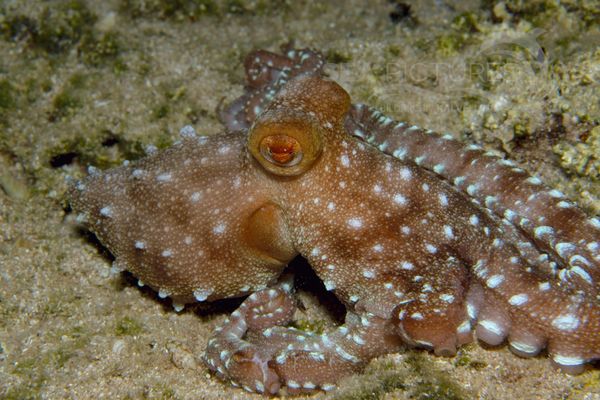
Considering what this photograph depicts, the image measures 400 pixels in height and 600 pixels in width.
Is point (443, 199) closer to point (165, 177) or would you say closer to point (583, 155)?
point (583, 155)

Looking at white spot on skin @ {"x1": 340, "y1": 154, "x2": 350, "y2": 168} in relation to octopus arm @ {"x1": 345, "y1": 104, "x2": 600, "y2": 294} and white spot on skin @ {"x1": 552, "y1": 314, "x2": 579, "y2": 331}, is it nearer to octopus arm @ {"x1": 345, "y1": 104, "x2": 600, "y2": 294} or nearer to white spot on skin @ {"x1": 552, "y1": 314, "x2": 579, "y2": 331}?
octopus arm @ {"x1": 345, "y1": 104, "x2": 600, "y2": 294}

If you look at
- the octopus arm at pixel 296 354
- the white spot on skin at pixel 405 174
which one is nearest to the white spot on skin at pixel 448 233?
the white spot on skin at pixel 405 174

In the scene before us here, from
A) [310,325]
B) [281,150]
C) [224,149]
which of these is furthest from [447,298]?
[224,149]

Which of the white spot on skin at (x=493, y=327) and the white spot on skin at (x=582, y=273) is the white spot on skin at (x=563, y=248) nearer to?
the white spot on skin at (x=582, y=273)

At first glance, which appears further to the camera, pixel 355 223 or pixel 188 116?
pixel 188 116

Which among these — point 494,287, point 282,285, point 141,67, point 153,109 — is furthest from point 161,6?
point 494,287
